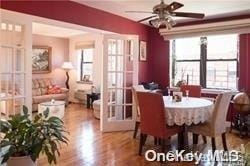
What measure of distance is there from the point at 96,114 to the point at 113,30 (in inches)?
87.5

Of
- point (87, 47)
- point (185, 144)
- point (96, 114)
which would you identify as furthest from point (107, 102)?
point (87, 47)

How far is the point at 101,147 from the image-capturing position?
12.6 ft

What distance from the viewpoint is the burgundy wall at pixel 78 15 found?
3422 mm

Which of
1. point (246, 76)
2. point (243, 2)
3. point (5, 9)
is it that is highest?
point (243, 2)

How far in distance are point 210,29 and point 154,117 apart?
9.33 ft

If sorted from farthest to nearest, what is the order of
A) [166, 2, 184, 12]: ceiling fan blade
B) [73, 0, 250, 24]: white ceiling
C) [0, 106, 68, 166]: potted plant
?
[73, 0, 250, 24]: white ceiling → [166, 2, 184, 12]: ceiling fan blade → [0, 106, 68, 166]: potted plant

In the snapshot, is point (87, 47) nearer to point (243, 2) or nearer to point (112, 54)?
point (112, 54)

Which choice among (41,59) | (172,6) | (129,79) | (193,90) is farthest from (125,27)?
(41,59)

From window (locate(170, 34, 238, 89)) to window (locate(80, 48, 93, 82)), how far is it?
3188mm

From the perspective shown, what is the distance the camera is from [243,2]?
4.07m

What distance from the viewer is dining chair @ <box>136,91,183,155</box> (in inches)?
127

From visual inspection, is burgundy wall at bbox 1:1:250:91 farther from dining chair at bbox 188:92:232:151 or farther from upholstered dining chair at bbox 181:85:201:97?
dining chair at bbox 188:92:232:151

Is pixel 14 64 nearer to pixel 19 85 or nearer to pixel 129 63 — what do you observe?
pixel 19 85

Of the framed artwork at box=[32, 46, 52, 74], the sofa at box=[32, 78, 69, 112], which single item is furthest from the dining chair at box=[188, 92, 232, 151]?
the framed artwork at box=[32, 46, 52, 74]
